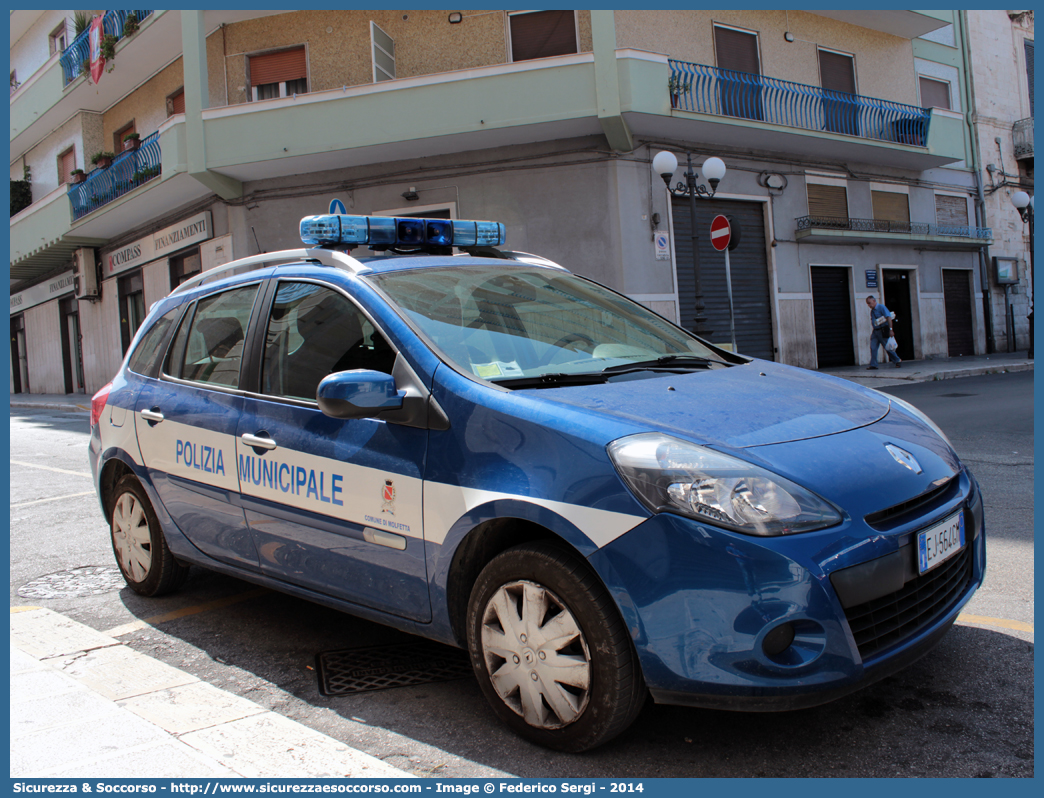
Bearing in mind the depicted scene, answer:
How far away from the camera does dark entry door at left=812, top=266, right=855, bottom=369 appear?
19.1 metres

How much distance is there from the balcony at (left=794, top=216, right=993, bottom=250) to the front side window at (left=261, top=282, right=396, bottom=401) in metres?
17.0

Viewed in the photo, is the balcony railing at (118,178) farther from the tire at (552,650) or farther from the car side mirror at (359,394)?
the tire at (552,650)

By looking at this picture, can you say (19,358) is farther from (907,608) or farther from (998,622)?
(907,608)

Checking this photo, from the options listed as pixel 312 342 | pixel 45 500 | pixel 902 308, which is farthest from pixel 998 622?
pixel 902 308

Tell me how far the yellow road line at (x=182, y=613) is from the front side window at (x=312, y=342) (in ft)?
4.28

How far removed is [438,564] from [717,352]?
160 cm

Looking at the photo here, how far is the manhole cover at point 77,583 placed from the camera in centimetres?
418

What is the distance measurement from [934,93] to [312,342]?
23.9 metres

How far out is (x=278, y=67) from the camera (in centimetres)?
1747

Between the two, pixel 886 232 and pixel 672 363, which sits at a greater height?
pixel 886 232

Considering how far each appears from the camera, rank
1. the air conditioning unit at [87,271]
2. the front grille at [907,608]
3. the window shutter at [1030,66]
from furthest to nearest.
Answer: the window shutter at [1030,66], the air conditioning unit at [87,271], the front grille at [907,608]

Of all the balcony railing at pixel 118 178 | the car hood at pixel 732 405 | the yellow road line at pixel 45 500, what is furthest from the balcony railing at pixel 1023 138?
the yellow road line at pixel 45 500

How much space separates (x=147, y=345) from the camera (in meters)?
4.18
